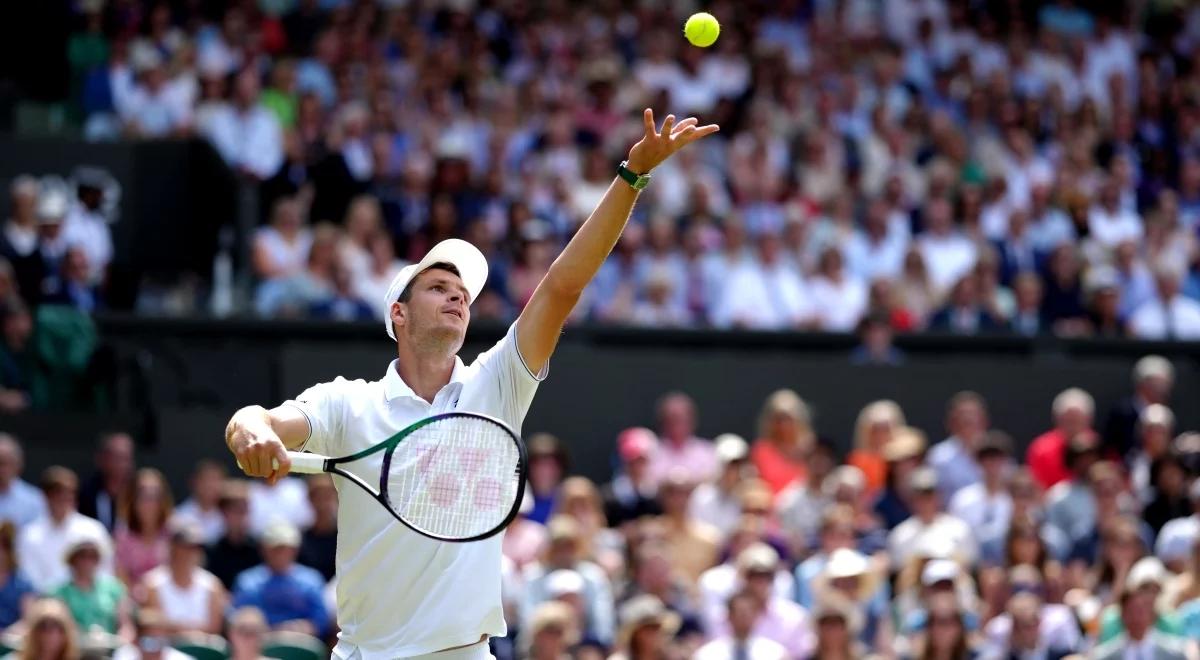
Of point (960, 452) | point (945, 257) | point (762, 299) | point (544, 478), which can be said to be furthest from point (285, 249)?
point (945, 257)

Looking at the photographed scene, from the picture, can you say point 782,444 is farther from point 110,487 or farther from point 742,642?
point 110,487

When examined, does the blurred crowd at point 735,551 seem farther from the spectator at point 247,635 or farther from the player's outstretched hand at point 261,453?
the player's outstretched hand at point 261,453

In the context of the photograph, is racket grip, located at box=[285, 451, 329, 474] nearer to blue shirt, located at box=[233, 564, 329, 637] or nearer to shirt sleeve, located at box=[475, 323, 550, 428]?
shirt sleeve, located at box=[475, 323, 550, 428]

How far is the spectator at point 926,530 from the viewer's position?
11.2 m

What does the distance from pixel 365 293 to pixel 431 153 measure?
150cm

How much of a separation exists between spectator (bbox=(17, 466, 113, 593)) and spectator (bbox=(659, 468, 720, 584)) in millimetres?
2935

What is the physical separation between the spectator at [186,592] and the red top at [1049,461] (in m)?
5.22

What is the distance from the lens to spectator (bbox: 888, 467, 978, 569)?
11164 millimetres

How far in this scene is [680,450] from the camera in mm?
12609

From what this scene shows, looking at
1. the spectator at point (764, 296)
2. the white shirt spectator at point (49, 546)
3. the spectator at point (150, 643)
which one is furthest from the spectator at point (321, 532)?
the spectator at point (764, 296)

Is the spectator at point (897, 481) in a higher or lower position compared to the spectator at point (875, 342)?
lower

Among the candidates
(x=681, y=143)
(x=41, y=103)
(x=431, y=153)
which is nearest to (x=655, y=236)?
(x=431, y=153)

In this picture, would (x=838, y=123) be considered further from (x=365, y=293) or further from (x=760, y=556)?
(x=760, y=556)

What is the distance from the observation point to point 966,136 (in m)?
16.4
